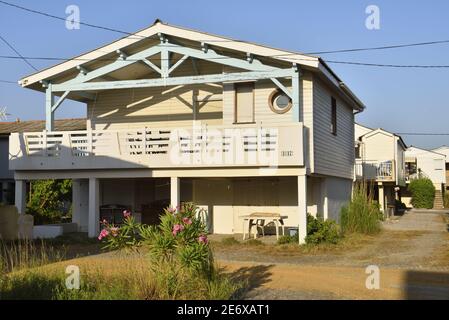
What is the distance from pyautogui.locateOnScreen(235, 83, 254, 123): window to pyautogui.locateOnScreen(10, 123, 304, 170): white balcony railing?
0.72 metres

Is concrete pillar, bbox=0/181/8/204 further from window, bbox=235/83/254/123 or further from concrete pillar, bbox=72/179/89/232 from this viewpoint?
window, bbox=235/83/254/123

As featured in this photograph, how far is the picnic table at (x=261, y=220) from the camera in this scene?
16.8 m

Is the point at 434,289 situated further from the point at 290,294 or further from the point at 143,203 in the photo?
the point at 143,203

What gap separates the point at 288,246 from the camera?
15086mm

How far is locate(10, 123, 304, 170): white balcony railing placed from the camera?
15.3m

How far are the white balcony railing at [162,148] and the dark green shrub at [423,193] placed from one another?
116 ft

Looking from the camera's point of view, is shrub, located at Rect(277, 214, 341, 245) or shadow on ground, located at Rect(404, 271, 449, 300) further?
shrub, located at Rect(277, 214, 341, 245)

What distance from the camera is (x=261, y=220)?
17797mm

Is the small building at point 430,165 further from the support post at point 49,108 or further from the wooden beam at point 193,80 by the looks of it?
the support post at point 49,108

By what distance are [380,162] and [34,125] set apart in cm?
2063

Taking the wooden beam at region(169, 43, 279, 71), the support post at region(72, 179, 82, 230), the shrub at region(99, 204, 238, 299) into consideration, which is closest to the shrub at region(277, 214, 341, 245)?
the wooden beam at region(169, 43, 279, 71)

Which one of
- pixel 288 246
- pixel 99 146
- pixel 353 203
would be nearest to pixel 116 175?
pixel 99 146

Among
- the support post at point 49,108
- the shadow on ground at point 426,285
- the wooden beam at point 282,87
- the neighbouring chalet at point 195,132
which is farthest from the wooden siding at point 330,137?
the support post at point 49,108
